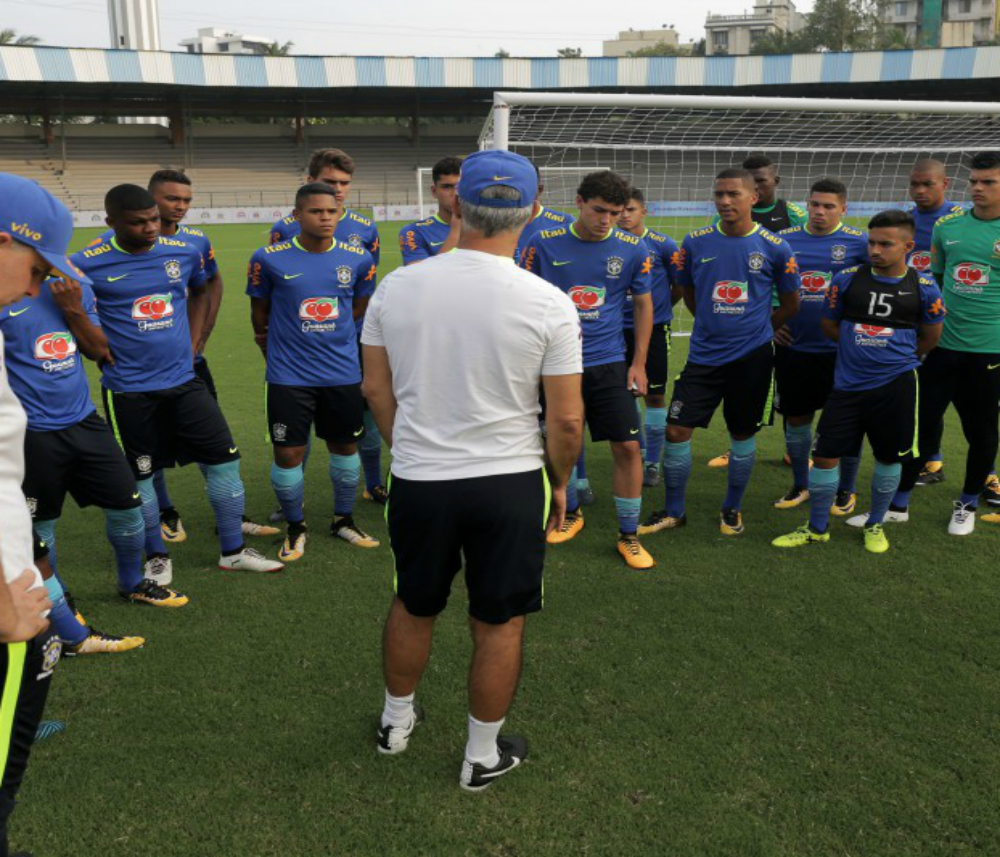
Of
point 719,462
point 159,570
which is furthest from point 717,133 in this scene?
point 159,570

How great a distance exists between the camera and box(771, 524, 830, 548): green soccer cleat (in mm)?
5090

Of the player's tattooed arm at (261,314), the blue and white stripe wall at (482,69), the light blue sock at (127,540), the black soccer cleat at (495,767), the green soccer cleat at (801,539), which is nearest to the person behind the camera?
the black soccer cleat at (495,767)

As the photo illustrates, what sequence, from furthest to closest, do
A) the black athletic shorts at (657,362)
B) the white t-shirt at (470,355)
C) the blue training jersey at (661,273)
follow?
1. the black athletic shorts at (657,362)
2. the blue training jersey at (661,273)
3. the white t-shirt at (470,355)

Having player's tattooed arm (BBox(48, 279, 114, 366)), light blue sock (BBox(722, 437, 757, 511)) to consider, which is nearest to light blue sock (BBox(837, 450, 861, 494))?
light blue sock (BBox(722, 437, 757, 511))

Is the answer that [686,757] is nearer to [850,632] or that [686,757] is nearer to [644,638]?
[644,638]

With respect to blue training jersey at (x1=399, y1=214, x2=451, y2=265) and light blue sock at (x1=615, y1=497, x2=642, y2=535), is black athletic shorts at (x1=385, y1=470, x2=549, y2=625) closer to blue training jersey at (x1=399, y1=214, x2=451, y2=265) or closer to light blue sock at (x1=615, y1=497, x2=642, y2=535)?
light blue sock at (x1=615, y1=497, x2=642, y2=535)

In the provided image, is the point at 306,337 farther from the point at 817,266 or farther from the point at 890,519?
the point at 890,519

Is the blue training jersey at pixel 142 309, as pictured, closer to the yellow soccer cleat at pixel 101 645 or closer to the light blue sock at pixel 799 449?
the yellow soccer cleat at pixel 101 645

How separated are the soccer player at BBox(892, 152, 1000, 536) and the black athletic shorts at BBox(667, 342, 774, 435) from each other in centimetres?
107

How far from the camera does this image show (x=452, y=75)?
40.1m

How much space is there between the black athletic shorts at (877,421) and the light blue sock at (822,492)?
0.46 ft

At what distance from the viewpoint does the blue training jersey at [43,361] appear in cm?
352

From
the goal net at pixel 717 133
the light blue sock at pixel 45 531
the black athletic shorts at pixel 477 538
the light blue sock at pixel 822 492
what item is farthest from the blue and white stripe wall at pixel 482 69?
the black athletic shorts at pixel 477 538

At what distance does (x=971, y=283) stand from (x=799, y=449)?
151 cm
